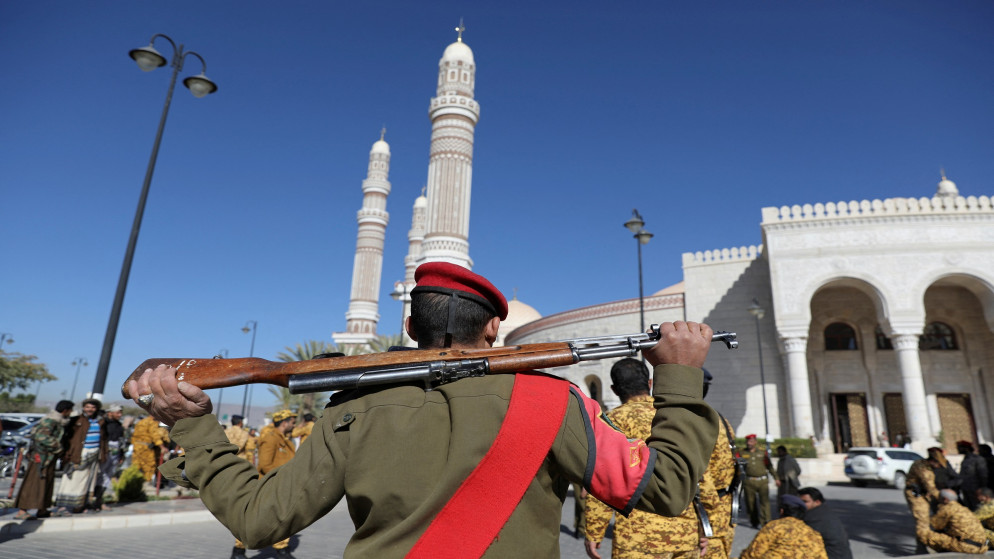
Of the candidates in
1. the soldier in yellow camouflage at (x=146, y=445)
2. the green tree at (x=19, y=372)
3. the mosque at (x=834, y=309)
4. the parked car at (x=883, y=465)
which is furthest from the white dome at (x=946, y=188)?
the green tree at (x=19, y=372)

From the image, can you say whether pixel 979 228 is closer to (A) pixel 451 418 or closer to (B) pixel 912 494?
(B) pixel 912 494

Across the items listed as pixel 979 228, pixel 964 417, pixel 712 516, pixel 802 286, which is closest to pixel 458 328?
pixel 712 516

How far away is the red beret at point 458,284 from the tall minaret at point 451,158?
20.1 m

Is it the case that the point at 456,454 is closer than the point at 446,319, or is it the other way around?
the point at 456,454

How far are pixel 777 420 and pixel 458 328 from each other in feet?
75.6

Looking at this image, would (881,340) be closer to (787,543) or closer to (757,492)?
(757,492)

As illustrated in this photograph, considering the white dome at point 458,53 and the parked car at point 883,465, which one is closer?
the parked car at point 883,465

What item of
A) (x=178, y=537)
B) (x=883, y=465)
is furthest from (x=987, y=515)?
(x=883, y=465)

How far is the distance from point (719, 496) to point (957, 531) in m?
4.39

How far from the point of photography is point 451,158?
23.6m

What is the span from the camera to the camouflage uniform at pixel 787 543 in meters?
4.01

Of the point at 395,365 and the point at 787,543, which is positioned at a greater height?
the point at 395,365

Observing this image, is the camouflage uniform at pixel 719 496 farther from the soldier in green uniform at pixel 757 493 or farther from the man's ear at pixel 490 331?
the soldier in green uniform at pixel 757 493

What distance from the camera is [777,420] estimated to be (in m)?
21.4
